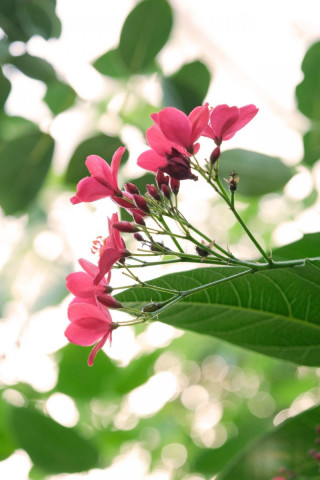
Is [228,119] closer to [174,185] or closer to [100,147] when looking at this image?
[174,185]

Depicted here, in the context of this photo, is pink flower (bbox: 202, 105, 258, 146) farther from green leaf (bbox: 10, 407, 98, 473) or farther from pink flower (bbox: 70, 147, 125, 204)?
green leaf (bbox: 10, 407, 98, 473)

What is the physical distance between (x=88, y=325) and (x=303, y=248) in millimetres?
333

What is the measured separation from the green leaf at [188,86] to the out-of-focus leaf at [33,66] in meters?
0.29

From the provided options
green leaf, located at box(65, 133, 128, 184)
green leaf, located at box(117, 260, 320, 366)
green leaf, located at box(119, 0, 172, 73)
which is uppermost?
green leaf, located at box(119, 0, 172, 73)

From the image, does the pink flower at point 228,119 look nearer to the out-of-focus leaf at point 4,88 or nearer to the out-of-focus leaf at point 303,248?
the out-of-focus leaf at point 303,248

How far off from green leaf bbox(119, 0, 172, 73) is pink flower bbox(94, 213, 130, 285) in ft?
2.30

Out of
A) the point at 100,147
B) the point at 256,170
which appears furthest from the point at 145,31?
the point at 256,170

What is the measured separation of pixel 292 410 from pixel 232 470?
962 millimetres

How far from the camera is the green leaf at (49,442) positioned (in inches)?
49.0

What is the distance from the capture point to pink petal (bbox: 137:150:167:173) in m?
0.75

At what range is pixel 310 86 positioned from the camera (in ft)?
4.15

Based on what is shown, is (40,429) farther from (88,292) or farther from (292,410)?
(292,410)

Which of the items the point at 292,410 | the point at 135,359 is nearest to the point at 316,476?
the point at 135,359

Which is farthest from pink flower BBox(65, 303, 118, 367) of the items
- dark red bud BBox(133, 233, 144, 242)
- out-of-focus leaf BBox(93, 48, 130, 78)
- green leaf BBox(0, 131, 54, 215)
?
out-of-focus leaf BBox(93, 48, 130, 78)
